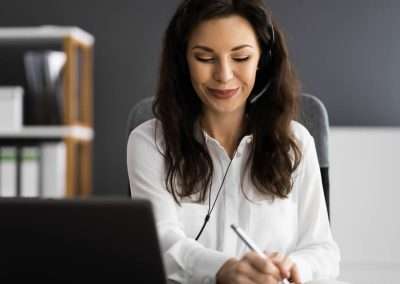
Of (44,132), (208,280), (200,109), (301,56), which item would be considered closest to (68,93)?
(44,132)

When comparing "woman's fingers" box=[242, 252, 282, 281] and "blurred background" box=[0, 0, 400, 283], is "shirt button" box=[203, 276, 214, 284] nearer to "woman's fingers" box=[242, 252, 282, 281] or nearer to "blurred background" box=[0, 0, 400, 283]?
"woman's fingers" box=[242, 252, 282, 281]

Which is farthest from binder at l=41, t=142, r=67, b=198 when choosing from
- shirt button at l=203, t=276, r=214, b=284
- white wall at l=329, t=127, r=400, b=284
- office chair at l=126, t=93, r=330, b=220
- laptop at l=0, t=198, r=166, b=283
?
laptop at l=0, t=198, r=166, b=283

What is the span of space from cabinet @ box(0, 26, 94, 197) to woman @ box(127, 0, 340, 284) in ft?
5.61

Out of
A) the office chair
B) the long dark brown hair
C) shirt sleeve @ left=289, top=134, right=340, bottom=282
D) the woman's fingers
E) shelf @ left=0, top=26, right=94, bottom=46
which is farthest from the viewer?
shelf @ left=0, top=26, right=94, bottom=46

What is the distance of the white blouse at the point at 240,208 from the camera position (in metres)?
1.53

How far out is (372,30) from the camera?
11.2 feet

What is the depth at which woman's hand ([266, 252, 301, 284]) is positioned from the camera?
1192 mm

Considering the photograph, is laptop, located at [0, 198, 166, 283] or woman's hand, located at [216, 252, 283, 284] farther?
woman's hand, located at [216, 252, 283, 284]

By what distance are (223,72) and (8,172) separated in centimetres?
195

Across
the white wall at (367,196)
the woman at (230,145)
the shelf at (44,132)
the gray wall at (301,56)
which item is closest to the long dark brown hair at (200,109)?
the woman at (230,145)

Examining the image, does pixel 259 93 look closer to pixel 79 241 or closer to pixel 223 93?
pixel 223 93

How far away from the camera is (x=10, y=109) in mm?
3326

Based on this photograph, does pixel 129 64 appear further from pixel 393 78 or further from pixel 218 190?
pixel 218 190

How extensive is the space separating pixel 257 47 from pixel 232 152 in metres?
0.21
